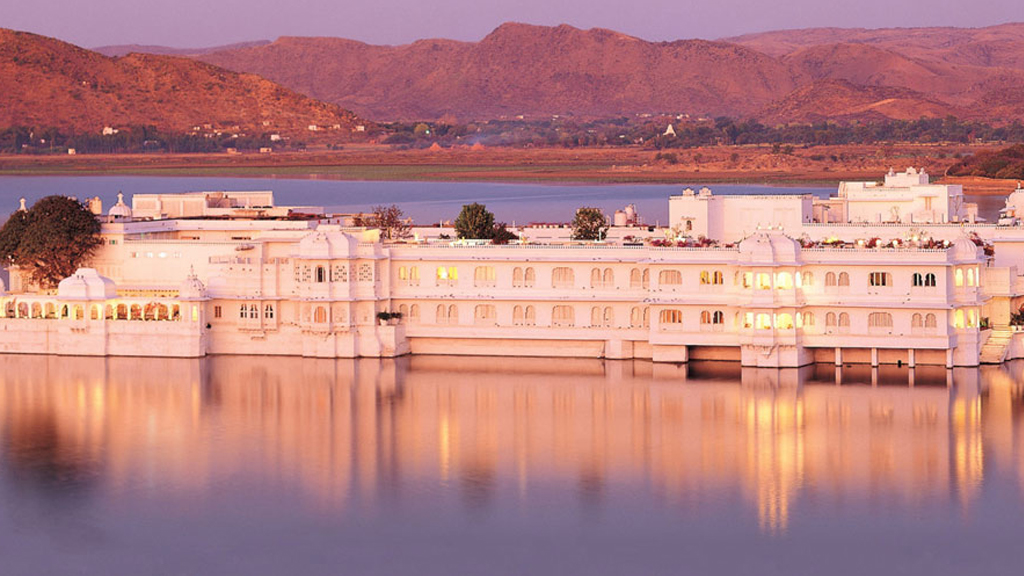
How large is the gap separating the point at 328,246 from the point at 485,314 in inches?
189

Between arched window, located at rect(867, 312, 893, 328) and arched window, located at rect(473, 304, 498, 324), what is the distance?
10467mm

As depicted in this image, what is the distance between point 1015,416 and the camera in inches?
1884

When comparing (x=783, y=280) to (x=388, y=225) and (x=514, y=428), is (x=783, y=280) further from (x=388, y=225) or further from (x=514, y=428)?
(x=388, y=225)

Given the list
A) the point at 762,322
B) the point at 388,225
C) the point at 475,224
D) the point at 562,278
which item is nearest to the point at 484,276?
the point at 562,278

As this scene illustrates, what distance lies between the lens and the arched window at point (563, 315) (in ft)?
184

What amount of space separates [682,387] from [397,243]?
35.4 ft

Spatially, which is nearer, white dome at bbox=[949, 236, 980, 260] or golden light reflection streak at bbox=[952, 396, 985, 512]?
golden light reflection streak at bbox=[952, 396, 985, 512]

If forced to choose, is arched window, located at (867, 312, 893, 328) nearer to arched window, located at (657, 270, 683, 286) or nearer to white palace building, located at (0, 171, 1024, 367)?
white palace building, located at (0, 171, 1024, 367)

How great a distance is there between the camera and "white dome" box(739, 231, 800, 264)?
5247 centimetres

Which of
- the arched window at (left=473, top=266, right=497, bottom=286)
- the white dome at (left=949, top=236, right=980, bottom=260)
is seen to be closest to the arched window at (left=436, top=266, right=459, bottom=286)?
the arched window at (left=473, top=266, right=497, bottom=286)

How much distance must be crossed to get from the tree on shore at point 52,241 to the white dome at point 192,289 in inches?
216

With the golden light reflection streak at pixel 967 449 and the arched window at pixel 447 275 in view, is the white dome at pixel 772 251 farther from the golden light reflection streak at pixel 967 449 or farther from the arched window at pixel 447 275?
the arched window at pixel 447 275

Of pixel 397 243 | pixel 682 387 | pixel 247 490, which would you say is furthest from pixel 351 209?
pixel 247 490

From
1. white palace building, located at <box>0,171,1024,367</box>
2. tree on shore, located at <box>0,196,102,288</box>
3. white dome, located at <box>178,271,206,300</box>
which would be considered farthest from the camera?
tree on shore, located at <box>0,196,102,288</box>
